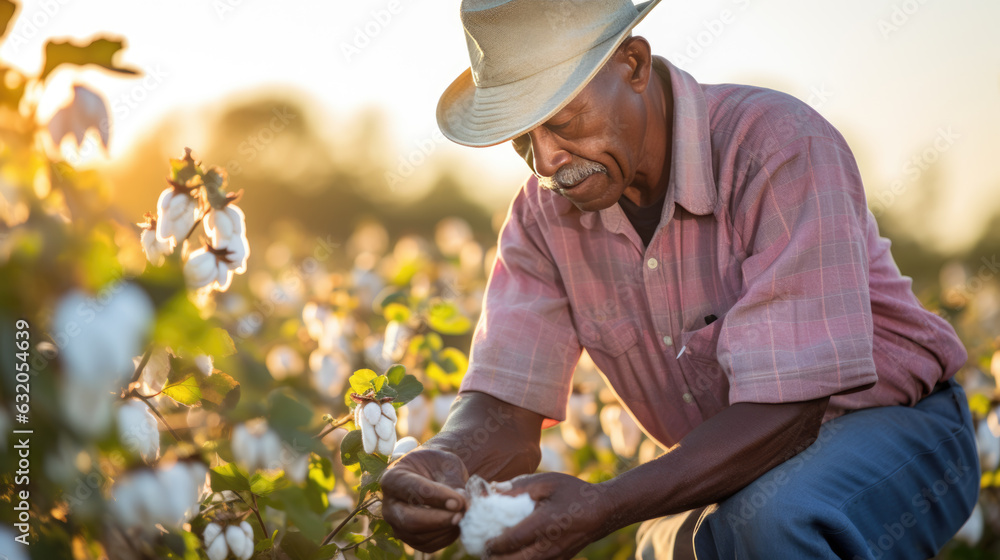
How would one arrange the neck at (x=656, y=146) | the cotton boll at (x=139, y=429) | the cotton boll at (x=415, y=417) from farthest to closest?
the cotton boll at (x=415, y=417)
the neck at (x=656, y=146)
the cotton boll at (x=139, y=429)

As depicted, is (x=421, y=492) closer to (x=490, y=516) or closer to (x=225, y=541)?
(x=490, y=516)

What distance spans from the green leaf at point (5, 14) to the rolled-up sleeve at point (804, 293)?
134 centimetres

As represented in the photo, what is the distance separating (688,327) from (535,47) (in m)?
0.72

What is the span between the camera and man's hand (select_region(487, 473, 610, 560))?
1.50 m

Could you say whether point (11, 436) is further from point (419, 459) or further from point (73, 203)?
point (419, 459)

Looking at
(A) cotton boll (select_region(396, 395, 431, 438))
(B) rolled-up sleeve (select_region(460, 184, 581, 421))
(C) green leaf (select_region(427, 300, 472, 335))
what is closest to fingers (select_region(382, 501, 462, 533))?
(B) rolled-up sleeve (select_region(460, 184, 581, 421))

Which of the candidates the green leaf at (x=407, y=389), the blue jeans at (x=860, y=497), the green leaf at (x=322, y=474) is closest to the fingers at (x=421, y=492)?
the green leaf at (x=407, y=389)

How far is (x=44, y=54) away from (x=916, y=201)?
47.9 ft

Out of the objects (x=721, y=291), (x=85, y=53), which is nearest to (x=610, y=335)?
(x=721, y=291)

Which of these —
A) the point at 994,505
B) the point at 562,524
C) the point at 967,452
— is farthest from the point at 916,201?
the point at 562,524

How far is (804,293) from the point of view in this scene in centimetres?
168

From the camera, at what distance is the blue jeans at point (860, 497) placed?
1.63m

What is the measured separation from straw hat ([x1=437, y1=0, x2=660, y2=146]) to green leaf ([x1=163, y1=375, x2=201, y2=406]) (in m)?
0.75

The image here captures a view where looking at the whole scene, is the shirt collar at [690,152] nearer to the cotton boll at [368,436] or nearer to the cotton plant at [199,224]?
the cotton boll at [368,436]
